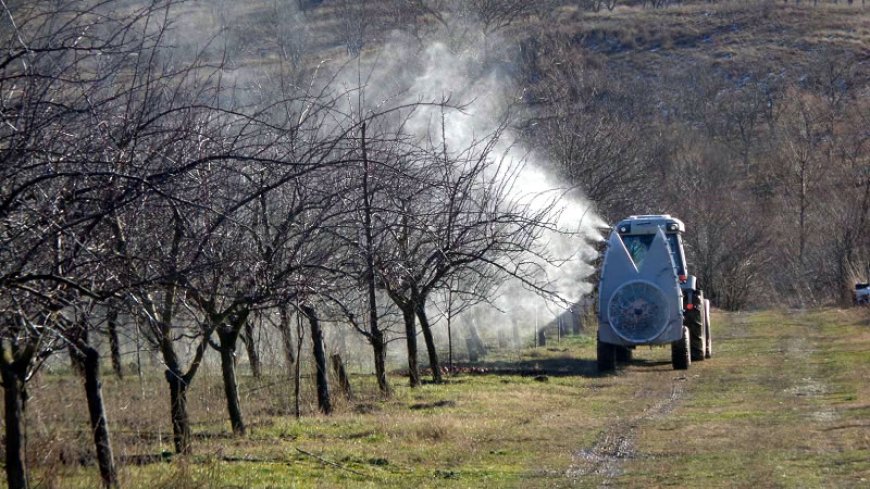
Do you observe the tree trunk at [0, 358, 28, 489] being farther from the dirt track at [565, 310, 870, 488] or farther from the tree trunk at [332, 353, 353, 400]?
the tree trunk at [332, 353, 353, 400]

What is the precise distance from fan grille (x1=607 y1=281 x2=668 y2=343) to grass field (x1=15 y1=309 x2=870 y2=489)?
844 mm

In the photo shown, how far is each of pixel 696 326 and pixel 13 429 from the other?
1614 cm

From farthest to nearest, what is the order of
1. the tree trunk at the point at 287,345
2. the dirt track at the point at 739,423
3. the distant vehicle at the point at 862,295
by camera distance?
the distant vehicle at the point at 862,295 < the tree trunk at the point at 287,345 < the dirt track at the point at 739,423

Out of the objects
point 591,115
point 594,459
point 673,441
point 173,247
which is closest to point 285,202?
point 173,247

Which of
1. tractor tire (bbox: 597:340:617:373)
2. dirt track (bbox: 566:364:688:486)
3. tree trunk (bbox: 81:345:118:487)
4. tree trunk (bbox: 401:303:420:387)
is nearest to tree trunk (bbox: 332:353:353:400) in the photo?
tree trunk (bbox: 401:303:420:387)

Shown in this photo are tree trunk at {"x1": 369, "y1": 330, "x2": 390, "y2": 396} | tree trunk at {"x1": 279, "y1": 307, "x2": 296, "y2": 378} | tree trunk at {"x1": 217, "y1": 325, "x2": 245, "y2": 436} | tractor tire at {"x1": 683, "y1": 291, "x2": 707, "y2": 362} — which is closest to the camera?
tree trunk at {"x1": 217, "y1": 325, "x2": 245, "y2": 436}

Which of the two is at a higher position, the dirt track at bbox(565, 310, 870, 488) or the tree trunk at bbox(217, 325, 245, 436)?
the tree trunk at bbox(217, 325, 245, 436)

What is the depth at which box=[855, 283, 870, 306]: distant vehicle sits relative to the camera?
3756 centimetres

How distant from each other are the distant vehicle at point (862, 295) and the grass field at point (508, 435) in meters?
19.9

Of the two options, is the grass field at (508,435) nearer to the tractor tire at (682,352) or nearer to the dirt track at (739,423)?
the dirt track at (739,423)

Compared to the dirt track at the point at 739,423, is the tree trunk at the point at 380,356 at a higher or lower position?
higher

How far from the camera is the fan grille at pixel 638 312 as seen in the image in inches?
754

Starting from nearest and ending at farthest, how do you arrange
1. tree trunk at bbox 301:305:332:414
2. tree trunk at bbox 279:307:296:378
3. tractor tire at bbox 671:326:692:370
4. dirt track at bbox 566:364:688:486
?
dirt track at bbox 566:364:688:486 < tree trunk at bbox 279:307:296:378 < tree trunk at bbox 301:305:332:414 < tractor tire at bbox 671:326:692:370

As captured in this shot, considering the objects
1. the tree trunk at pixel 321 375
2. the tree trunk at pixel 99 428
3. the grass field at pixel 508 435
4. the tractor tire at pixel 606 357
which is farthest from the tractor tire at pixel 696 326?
the tree trunk at pixel 99 428
